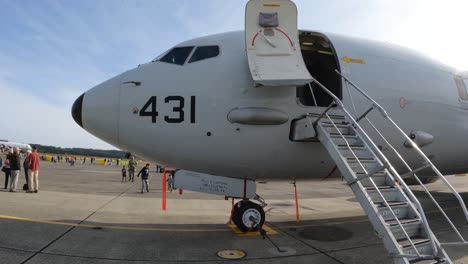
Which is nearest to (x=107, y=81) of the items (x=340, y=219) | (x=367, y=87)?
(x=367, y=87)

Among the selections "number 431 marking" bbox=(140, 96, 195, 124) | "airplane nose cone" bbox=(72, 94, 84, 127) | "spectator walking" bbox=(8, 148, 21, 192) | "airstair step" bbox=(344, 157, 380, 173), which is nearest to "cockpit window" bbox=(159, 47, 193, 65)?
"number 431 marking" bbox=(140, 96, 195, 124)

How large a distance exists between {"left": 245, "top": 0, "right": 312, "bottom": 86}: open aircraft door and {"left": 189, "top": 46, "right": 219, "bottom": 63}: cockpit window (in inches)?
38.6

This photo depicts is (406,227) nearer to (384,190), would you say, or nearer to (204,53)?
(384,190)

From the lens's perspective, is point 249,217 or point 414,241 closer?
point 414,241

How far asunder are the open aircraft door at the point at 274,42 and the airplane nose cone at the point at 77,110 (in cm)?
365

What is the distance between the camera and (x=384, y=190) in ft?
17.8

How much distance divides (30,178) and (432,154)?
14.1 m

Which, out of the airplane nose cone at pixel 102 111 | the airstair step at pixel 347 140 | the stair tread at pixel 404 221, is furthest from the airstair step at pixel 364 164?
the airplane nose cone at pixel 102 111

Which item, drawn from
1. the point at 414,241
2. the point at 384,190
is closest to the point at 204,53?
the point at 384,190

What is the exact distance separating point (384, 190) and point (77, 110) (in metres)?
6.10

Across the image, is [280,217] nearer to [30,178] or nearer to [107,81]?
[107,81]

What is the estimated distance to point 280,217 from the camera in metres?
10.1

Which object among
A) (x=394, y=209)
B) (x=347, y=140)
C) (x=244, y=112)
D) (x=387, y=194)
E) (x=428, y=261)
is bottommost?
(x=428, y=261)

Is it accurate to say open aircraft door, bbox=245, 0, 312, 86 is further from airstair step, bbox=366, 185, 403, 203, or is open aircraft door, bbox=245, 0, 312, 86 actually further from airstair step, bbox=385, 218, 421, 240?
airstair step, bbox=385, 218, 421, 240
